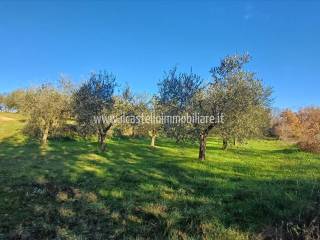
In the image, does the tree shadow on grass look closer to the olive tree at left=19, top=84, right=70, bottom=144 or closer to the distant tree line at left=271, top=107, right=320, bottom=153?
the olive tree at left=19, top=84, right=70, bottom=144

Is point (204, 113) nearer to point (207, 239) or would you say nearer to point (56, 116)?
point (207, 239)

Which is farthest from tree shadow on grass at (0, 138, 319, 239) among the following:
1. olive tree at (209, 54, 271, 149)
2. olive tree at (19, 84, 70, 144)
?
olive tree at (19, 84, 70, 144)

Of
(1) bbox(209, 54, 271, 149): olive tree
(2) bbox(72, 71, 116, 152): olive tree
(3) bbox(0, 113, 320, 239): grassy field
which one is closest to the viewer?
(3) bbox(0, 113, 320, 239): grassy field

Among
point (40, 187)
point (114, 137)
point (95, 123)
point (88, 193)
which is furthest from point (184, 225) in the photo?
point (114, 137)

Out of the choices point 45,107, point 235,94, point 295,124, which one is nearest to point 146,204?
point 235,94

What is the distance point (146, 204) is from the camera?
13766 millimetres

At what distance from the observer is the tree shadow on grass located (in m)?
10.8

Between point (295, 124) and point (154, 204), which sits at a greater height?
point (295, 124)

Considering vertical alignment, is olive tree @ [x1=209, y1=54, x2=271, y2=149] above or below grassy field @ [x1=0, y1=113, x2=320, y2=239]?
above

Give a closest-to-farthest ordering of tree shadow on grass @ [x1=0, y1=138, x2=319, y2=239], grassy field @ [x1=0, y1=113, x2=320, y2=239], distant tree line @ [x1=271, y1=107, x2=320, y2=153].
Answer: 1. grassy field @ [x1=0, y1=113, x2=320, y2=239]
2. tree shadow on grass @ [x1=0, y1=138, x2=319, y2=239]
3. distant tree line @ [x1=271, y1=107, x2=320, y2=153]

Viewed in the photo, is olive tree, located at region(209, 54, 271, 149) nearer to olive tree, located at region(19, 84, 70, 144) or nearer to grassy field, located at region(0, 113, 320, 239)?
grassy field, located at region(0, 113, 320, 239)

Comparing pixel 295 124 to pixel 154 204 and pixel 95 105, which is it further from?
pixel 154 204

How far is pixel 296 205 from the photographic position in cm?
1197

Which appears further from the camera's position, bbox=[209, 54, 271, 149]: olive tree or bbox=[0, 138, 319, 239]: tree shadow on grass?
bbox=[209, 54, 271, 149]: olive tree
